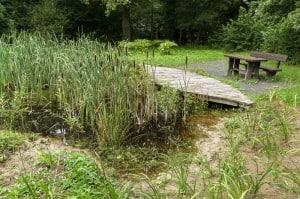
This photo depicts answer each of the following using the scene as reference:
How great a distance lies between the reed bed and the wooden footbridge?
56 cm

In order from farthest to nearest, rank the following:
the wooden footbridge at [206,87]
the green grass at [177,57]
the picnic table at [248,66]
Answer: the green grass at [177,57] → the picnic table at [248,66] → the wooden footbridge at [206,87]

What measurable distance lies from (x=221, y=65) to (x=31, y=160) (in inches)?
306

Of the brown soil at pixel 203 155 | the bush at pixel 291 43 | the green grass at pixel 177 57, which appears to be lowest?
the brown soil at pixel 203 155

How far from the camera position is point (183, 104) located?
242 inches

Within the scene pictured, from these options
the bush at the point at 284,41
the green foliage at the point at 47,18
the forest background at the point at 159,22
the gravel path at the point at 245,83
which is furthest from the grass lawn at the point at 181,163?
the green foliage at the point at 47,18

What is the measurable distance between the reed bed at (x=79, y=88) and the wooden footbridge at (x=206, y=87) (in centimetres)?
56

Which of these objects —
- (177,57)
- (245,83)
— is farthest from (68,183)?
(177,57)

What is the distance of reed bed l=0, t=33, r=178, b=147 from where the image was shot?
15.5 feet

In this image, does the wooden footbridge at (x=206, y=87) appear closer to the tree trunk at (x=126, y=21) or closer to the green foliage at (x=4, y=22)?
the green foliage at (x=4, y=22)

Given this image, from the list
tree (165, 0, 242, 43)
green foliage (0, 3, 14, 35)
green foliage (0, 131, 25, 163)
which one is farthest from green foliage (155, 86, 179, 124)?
tree (165, 0, 242, 43)

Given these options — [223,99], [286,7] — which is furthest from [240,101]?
[286,7]

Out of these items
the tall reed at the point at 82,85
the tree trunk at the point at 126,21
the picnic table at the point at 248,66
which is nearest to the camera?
the tall reed at the point at 82,85

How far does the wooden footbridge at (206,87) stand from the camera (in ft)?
20.3

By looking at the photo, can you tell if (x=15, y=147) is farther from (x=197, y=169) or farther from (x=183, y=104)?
(x=183, y=104)
